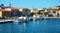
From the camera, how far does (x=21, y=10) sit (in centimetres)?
8069

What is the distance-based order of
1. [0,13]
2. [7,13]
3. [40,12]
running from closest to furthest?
[0,13], [7,13], [40,12]

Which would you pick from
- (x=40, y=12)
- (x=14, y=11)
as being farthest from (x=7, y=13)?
(x=40, y=12)

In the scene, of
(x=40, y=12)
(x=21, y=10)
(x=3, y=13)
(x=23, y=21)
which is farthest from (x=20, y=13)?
(x=23, y=21)

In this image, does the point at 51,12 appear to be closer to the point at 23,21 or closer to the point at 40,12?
the point at 40,12

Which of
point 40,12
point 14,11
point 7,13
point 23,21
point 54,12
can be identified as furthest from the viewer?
point 54,12

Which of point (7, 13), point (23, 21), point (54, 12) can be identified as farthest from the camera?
point (54, 12)

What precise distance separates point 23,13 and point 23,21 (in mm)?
39411

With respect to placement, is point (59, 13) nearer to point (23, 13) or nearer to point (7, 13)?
point (23, 13)

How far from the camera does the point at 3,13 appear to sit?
58.3 m

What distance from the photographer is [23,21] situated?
139 feet

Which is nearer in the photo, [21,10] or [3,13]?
[3,13]

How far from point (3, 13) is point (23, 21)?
16.9m

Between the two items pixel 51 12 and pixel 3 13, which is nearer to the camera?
Answer: pixel 3 13

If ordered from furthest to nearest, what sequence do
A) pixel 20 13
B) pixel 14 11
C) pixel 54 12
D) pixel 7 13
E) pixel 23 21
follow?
pixel 54 12 < pixel 20 13 < pixel 14 11 < pixel 7 13 < pixel 23 21
